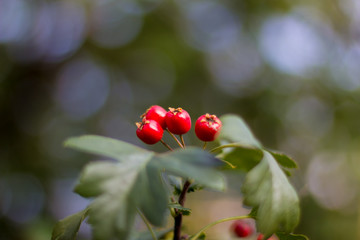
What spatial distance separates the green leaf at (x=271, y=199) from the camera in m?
0.94

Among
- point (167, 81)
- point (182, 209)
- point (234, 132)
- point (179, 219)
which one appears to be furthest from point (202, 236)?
point (167, 81)

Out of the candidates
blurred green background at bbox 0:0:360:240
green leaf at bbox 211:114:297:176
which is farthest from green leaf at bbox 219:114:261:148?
blurred green background at bbox 0:0:360:240

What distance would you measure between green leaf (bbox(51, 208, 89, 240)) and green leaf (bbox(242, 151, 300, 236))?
1.84 feet

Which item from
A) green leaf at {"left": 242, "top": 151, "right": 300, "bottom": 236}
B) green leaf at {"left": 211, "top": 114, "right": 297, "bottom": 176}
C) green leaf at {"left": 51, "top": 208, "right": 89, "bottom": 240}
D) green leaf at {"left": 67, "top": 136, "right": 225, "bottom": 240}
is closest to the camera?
green leaf at {"left": 67, "top": 136, "right": 225, "bottom": 240}

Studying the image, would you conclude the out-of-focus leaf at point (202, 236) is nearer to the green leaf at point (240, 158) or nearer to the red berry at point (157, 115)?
the green leaf at point (240, 158)

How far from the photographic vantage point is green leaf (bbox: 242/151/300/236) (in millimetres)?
935

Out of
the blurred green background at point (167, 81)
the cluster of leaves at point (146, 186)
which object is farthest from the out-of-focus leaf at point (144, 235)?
the blurred green background at point (167, 81)

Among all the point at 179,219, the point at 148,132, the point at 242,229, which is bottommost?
the point at 242,229

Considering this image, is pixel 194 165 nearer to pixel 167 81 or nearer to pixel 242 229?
pixel 242 229

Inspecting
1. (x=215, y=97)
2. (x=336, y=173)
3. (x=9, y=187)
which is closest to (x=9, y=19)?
(x=9, y=187)

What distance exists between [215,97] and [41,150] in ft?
24.0

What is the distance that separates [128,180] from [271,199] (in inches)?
17.8

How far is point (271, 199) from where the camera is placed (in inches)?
37.4

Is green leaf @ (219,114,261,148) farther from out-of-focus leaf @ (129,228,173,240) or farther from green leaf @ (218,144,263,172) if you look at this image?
out-of-focus leaf @ (129,228,173,240)
